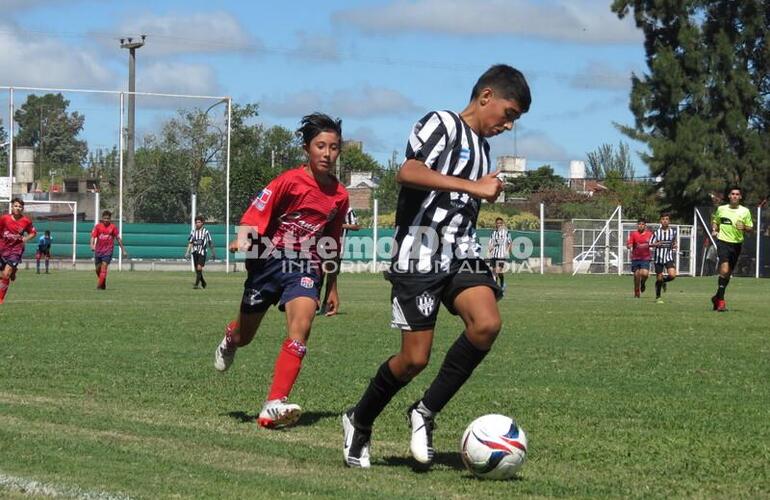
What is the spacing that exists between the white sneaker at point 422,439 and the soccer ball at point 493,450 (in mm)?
167

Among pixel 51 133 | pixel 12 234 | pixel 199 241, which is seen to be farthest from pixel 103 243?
pixel 51 133

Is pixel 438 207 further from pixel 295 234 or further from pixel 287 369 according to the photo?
pixel 295 234

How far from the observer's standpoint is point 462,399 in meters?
9.11

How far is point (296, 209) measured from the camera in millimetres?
8539

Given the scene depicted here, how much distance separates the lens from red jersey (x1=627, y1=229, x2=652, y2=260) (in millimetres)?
30547

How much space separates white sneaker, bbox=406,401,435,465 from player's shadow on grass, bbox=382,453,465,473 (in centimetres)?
13

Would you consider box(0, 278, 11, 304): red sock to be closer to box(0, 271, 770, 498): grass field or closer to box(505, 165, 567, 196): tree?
box(0, 271, 770, 498): grass field

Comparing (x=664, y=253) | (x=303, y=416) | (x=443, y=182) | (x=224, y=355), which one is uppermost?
(x=443, y=182)

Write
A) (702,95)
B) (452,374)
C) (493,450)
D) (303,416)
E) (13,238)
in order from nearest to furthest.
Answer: (493,450), (452,374), (303,416), (13,238), (702,95)

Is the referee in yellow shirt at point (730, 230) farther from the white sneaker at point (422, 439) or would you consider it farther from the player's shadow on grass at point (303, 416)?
the white sneaker at point (422, 439)

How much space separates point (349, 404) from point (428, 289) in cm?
282

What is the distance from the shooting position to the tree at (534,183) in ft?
335

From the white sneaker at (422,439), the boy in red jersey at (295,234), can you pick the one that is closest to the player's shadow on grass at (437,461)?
the white sneaker at (422,439)

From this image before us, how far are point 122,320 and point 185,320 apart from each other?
33.5 inches
